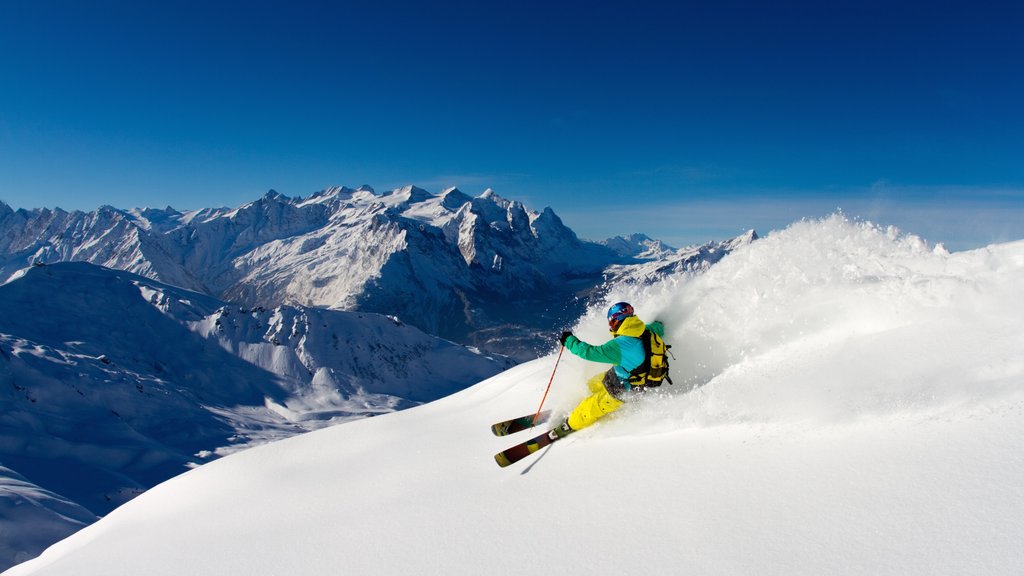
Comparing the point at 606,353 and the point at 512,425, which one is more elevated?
the point at 606,353

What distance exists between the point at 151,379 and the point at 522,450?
126m

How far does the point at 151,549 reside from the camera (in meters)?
8.08

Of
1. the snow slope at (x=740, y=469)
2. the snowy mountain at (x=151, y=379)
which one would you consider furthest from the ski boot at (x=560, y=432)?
the snowy mountain at (x=151, y=379)

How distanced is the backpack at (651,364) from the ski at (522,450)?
1.71 metres

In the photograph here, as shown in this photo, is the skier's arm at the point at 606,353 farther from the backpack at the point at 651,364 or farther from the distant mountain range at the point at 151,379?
the distant mountain range at the point at 151,379

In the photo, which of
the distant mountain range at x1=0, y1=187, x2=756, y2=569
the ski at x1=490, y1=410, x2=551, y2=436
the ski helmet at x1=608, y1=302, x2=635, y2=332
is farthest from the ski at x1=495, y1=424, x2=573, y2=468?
the distant mountain range at x1=0, y1=187, x2=756, y2=569

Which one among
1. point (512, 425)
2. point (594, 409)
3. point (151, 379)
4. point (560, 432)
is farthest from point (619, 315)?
point (151, 379)

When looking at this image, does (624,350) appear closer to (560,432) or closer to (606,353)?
(606,353)

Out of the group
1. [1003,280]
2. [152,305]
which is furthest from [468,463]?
[152,305]

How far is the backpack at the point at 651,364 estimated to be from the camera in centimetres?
822

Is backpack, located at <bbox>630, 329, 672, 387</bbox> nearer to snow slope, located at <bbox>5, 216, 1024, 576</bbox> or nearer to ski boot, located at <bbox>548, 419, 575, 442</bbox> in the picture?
snow slope, located at <bbox>5, 216, 1024, 576</bbox>

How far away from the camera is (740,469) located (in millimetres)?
5410

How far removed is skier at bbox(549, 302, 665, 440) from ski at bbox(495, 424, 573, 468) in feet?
0.43

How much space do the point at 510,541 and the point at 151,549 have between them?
256 inches
